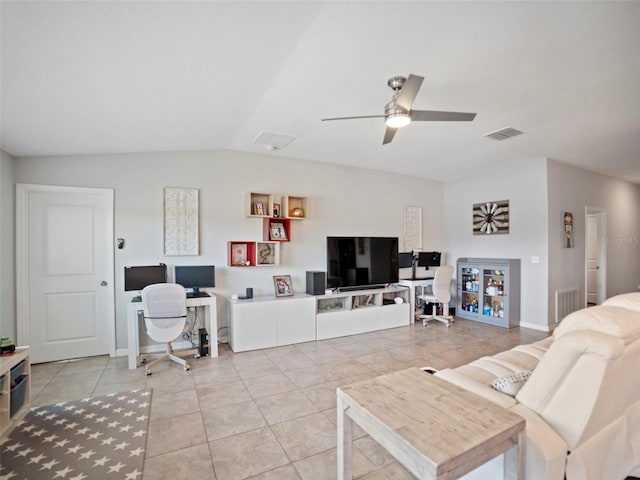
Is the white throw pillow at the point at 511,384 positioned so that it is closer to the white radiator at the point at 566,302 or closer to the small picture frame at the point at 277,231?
the small picture frame at the point at 277,231

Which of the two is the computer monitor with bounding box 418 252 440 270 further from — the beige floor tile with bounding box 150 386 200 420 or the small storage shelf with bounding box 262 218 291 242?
the beige floor tile with bounding box 150 386 200 420

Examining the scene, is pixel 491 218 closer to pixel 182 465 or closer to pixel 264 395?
pixel 264 395

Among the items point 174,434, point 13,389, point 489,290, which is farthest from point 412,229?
point 13,389

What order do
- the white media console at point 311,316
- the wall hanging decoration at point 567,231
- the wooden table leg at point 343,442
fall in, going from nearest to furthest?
1. the wooden table leg at point 343,442
2. the white media console at point 311,316
3. the wall hanging decoration at point 567,231

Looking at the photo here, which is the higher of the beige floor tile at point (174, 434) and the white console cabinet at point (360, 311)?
the white console cabinet at point (360, 311)

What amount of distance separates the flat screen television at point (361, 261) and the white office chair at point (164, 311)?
87.5 inches

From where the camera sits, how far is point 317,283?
15.1ft

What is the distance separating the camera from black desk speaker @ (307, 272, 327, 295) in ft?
15.1

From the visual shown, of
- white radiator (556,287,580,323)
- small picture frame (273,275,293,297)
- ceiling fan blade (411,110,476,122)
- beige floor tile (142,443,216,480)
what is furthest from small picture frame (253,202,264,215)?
white radiator (556,287,580,323)

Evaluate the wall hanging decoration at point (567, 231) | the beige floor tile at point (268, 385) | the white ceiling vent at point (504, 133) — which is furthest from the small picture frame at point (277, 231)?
the wall hanging decoration at point (567, 231)

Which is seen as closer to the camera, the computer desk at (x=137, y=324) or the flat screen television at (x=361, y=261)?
the computer desk at (x=137, y=324)

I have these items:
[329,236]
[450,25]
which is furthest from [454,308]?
[450,25]

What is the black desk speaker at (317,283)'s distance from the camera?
460 centimetres

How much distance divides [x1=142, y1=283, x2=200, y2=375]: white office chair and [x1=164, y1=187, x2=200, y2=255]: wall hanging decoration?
33.1 inches
